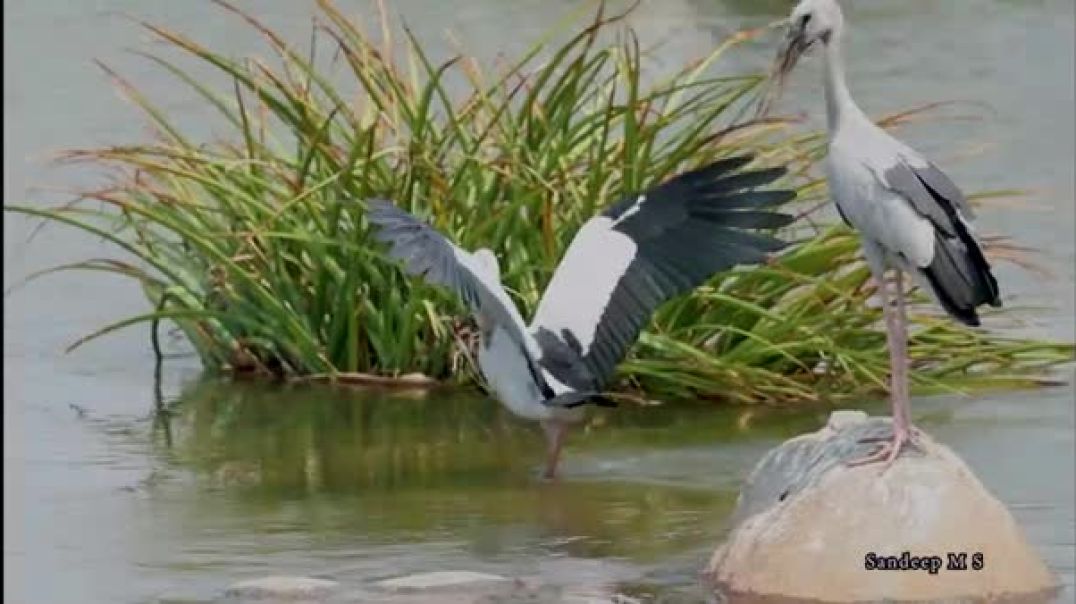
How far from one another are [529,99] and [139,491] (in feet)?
7.98

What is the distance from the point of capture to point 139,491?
10.3 metres

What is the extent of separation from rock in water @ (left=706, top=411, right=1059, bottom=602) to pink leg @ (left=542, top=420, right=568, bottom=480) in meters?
1.73

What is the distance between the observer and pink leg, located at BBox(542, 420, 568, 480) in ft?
33.8

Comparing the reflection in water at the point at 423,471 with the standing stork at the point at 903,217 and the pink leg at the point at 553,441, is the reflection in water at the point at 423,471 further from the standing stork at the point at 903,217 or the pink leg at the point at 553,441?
the standing stork at the point at 903,217

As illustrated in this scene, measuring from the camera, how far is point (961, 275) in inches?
338

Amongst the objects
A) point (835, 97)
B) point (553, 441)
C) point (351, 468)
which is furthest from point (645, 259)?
point (835, 97)

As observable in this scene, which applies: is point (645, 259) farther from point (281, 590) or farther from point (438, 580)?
point (281, 590)

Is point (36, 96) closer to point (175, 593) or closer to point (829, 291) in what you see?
point (829, 291)

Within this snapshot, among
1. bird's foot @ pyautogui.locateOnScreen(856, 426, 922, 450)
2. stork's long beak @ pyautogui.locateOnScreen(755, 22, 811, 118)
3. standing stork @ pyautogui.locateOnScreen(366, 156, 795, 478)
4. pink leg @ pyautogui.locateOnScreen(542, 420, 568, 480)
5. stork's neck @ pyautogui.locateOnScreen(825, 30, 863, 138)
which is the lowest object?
pink leg @ pyautogui.locateOnScreen(542, 420, 568, 480)

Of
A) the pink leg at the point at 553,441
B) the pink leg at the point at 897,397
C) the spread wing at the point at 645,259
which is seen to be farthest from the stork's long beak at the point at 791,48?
the pink leg at the point at 553,441

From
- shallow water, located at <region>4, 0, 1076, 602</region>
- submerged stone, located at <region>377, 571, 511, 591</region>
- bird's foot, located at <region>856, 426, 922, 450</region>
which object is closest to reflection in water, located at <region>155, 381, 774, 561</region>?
shallow water, located at <region>4, 0, 1076, 602</region>

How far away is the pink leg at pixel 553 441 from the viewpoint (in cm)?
1030

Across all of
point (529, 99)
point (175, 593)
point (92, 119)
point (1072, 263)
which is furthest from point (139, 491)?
point (92, 119)

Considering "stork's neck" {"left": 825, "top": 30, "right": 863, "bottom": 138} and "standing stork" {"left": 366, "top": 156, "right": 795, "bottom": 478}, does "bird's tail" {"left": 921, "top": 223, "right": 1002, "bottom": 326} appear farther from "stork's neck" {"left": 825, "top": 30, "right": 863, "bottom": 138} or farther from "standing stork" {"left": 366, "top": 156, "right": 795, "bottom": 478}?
"standing stork" {"left": 366, "top": 156, "right": 795, "bottom": 478}
